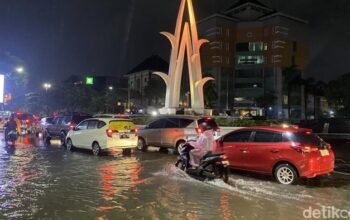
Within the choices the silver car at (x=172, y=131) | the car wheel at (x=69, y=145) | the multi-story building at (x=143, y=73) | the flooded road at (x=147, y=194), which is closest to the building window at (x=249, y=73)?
the multi-story building at (x=143, y=73)

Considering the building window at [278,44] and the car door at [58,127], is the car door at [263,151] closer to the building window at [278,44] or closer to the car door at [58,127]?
the car door at [58,127]

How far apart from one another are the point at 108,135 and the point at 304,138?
9158mm

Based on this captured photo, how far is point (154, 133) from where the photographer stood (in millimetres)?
20094

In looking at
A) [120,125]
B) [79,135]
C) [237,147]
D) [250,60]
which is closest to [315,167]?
[237,147]

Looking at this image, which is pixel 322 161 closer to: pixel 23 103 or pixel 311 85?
pixel 23 103

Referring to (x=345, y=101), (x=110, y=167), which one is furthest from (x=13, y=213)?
(x=345, y=101)

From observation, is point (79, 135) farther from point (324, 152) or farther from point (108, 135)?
point (324, 152)

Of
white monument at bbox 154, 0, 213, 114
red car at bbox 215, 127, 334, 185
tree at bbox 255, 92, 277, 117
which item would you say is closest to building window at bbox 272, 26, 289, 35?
tree at bbox 255, 92, 277, 117

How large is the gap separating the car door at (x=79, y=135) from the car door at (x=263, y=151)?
31.3ft

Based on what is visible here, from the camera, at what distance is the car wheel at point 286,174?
10.9 meters

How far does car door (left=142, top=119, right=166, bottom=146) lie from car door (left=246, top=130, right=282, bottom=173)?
27.1ft

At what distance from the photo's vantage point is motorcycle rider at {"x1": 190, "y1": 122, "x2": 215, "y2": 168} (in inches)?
459

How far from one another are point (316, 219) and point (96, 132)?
1249 centimetres

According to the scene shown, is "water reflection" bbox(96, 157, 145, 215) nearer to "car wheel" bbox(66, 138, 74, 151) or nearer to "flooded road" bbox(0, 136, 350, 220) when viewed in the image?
"flooded road" bbox(0, 136, 350, 220)
